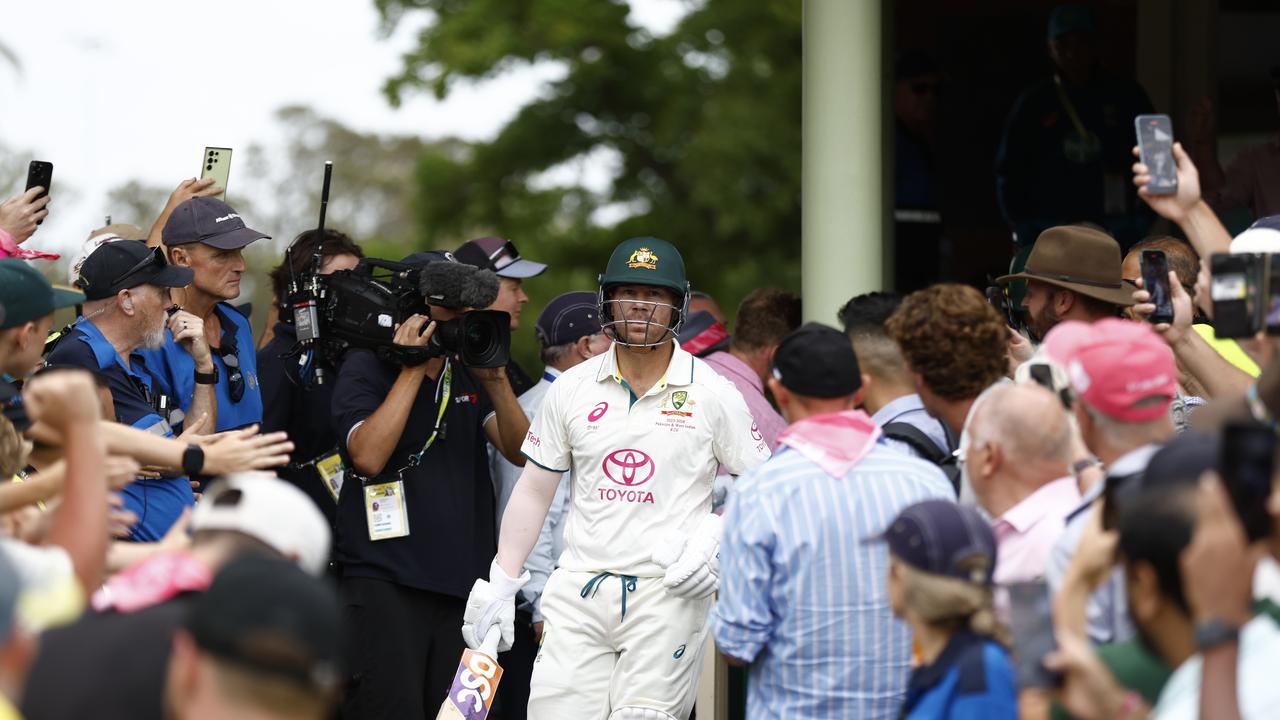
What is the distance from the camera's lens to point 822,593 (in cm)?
390

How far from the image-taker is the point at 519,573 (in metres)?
5.52

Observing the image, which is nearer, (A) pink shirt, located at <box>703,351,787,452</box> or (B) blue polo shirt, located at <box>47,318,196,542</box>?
(B) blue polo shirt, located at <box>47,318,196,542</box>

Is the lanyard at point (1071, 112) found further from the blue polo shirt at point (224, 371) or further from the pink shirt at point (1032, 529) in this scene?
the pink shirt at point (1032, 529)

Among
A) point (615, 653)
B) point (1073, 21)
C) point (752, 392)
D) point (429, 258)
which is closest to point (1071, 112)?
point (1073, 21)

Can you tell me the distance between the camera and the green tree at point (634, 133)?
16844 mm

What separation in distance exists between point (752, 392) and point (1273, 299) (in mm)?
2998

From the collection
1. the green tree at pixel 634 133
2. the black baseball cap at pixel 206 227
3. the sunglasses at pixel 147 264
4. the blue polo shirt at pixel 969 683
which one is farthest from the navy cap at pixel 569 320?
the green tree at pixel 634 133

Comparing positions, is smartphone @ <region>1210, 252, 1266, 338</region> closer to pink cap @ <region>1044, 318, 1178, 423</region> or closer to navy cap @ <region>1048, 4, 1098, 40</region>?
pink cap @ <region>1044, 318, 1178, 423</region>

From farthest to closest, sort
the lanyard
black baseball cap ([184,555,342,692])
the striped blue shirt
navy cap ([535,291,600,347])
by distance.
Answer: the lanyard
navy cap ([535,291,600,347])
the striped blue shirt
black baseball cap ([184,555,342,692])

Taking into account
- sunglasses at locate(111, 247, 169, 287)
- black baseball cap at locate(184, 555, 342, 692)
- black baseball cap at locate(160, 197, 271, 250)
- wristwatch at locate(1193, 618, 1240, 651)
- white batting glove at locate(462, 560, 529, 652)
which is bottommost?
white batting glove at locate(462, 560, 529, 652)

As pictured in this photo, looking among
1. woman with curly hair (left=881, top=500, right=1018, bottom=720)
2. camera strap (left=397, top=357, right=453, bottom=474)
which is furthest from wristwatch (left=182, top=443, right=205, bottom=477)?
woman with curly hair (left=881, top=500, right=1018, bottom=720)

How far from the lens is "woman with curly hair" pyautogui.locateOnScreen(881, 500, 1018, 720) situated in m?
3.13

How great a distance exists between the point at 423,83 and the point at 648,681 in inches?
530

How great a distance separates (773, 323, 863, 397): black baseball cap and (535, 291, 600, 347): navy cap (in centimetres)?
227
